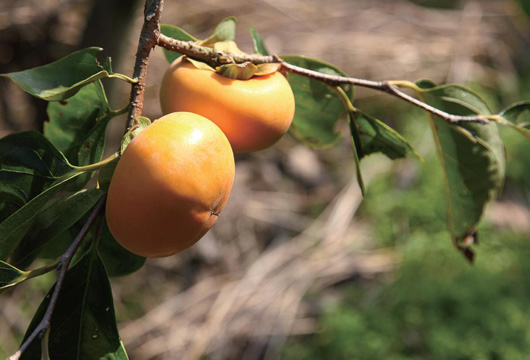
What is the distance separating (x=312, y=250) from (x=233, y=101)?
66.2 inches

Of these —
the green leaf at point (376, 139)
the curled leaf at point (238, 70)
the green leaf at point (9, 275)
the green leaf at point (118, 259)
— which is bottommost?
the green leaf at point (118, 259)

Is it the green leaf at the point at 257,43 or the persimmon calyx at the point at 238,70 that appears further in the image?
the green leaf at the point at 257,43

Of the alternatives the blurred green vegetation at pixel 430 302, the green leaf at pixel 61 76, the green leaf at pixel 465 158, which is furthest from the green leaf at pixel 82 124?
the blurred green vegetation at pixel 430 302

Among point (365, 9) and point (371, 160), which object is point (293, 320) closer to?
point (371, 160)

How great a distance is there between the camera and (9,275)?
406mm

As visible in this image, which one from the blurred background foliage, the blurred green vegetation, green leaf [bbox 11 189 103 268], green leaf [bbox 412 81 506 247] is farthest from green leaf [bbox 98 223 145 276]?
the blurred green vegetation

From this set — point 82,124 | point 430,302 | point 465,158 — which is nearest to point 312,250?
point 430,302

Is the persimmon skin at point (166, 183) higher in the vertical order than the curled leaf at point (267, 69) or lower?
lower

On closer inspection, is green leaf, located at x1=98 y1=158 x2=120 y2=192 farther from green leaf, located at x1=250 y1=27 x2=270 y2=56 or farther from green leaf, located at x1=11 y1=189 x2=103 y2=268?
green leaf, located at x1=250 y1=27 x2=270 y2=56

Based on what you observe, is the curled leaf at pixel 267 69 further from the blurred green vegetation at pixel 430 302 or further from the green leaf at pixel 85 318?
the blurred green vegetation at pixel 430 302

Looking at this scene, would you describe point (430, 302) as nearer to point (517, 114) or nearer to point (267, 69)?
point (517, 114)

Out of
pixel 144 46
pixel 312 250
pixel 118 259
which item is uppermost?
pixel 144 46

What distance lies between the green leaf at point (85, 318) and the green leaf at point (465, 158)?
0.37m

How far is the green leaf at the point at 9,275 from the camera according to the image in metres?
0.40
